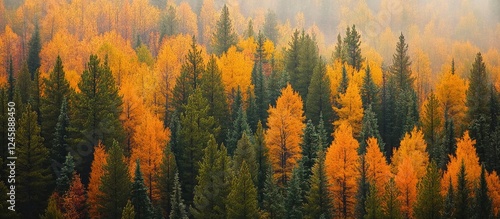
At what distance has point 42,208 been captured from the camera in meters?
50.2

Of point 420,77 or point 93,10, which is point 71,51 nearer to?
point 93,10

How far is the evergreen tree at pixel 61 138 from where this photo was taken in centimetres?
5325

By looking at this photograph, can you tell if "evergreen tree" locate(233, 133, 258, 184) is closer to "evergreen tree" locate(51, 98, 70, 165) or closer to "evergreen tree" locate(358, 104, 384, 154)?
"evergreen tree" locate(358, 104, 384, 154)

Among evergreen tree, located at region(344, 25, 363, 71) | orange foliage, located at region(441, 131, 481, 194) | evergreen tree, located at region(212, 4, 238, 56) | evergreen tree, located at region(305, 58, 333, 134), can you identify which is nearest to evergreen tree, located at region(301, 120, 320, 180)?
evergreen tree, located at region(305, 58, 333, 134)

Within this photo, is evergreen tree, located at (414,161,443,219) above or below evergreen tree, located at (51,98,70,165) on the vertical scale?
below

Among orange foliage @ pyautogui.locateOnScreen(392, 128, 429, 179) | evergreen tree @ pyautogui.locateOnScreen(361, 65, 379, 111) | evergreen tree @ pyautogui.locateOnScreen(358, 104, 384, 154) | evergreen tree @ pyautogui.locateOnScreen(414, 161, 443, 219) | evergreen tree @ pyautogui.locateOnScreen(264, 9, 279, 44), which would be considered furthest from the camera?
evergreen tree @ pyautogui.locateOnScreen(264, 9, 279, 44)

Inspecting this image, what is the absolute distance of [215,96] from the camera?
6316 cm

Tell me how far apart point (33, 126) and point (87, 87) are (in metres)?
6.93

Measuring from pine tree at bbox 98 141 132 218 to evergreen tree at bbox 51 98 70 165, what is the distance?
728cm

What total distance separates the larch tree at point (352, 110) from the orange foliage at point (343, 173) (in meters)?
10.4

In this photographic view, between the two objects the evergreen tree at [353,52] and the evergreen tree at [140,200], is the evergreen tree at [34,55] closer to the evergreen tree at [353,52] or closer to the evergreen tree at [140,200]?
the evergreen tree at [353,52]

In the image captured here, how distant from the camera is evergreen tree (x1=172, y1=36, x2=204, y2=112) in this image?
213 ft

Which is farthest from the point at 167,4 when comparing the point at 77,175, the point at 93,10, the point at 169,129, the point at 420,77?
the point at 77,175

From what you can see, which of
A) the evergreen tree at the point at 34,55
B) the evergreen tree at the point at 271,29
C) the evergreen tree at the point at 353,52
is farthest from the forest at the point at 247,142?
the evergreen tree at the point at 271,29
